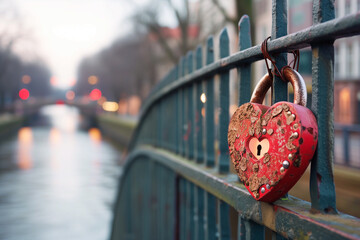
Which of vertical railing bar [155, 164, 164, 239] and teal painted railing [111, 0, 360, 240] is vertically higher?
teal painted railing [111, 0, 360, 240]

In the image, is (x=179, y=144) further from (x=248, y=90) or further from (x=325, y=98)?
Answer: (x=325, y=98)

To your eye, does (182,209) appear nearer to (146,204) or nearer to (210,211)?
(210,211)

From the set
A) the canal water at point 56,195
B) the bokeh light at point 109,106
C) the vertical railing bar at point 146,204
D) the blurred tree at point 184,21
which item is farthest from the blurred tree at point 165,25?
the bokeh light at point 109,106

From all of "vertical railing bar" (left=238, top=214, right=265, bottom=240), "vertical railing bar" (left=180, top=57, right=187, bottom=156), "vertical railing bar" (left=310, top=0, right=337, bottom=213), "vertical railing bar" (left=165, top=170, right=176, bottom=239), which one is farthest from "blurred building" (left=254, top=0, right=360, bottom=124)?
"vertical railing bar" (left=310, top=0, right=337, bottom=213)

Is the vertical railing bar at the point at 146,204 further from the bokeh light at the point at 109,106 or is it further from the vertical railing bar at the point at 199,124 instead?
the bokeh light at the point at 109,106

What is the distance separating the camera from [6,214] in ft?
37.7

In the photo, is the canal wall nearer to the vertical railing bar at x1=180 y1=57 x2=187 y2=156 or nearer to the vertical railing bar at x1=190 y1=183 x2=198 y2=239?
the vertical railing bar at x1=180 y1=57 x2=187 y2=156

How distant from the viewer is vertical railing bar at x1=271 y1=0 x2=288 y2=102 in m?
1.23

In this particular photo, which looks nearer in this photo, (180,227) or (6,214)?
(180,227)

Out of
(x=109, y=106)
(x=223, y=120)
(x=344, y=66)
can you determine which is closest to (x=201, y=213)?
(x=223, y=120)

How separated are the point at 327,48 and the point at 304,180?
3698 millimetres

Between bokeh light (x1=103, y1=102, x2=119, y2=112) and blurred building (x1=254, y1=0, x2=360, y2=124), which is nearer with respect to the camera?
blurred building (x1=254, y1=0, x2=360, y2=124)

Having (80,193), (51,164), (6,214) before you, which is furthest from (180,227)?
(51,164)

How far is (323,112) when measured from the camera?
1103mm
